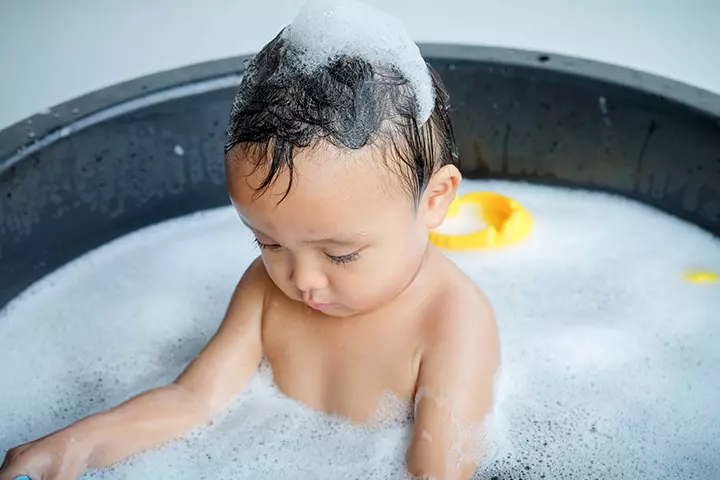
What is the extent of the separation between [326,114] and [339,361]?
12.5 inches

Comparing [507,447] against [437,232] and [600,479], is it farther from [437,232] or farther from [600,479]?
[437,232]

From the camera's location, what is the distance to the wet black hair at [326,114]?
0.79 meters

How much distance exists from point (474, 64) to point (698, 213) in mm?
401

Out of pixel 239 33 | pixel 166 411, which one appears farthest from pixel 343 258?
pixel 239 33

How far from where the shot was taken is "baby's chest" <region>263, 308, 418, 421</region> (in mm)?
964

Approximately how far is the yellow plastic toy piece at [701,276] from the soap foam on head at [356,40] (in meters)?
0.62

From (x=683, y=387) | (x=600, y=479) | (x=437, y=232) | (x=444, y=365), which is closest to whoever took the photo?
(x=444, y=365)

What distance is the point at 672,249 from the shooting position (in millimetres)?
1345

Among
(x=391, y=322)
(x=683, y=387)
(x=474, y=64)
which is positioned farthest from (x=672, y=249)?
(x=391, y=322)

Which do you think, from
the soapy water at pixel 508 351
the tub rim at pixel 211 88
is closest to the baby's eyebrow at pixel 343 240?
the soapy water at pixel 508 351

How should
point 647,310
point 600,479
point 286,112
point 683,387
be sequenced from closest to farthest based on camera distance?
point 286,112 → point 600,479 → point 683,387 → point 647,310

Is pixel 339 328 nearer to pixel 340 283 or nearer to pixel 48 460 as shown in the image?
pixel 340 283

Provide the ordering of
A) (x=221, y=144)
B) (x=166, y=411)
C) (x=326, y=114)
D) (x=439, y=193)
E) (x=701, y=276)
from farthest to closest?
(x=221, y=144) < (x=701, y=276) < (x=166, y=411) < (x=439, y=193) < (x=326, y=114)

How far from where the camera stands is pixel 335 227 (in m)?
0.81
